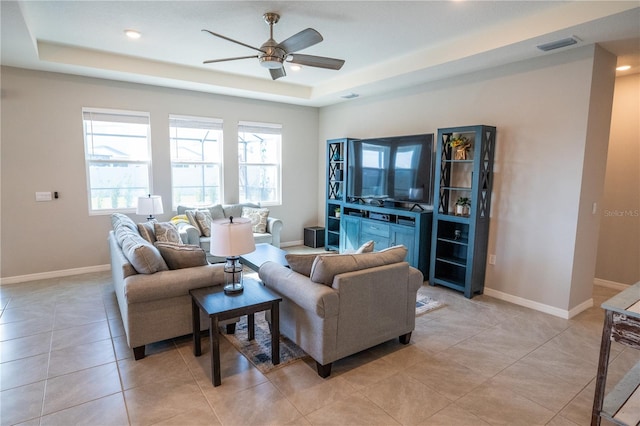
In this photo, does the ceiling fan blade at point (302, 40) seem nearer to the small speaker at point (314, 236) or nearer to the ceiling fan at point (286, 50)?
the ceiling fan at point (286, 50)

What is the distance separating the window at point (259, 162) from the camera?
6281 millimetres

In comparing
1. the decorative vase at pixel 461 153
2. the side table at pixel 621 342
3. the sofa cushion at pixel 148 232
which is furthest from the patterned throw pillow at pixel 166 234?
the side table at pixel 621 342

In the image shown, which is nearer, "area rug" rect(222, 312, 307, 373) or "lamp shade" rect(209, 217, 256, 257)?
"lamp shade" rect(209, 217, 256, 257)

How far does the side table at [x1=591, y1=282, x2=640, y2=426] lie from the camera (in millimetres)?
1861

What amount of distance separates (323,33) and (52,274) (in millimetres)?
4677

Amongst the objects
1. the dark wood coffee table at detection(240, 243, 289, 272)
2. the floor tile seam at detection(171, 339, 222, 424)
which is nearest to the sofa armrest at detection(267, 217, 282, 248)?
the dark wood coffee table at detection(240, 243, 289, 272)

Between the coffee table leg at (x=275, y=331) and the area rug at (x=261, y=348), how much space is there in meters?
0.06

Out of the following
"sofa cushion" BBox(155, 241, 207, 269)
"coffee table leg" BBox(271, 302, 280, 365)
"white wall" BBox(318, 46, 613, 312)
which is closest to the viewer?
"coffee table leg" BBox(271, 302, 280, 365)

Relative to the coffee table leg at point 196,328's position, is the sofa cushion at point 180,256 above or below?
above

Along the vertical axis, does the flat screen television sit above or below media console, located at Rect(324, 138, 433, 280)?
above

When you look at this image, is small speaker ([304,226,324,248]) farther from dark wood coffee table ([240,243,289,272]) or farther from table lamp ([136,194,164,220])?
table lamp ([136,194,164,220])

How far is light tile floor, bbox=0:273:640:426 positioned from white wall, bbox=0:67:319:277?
4.60ft

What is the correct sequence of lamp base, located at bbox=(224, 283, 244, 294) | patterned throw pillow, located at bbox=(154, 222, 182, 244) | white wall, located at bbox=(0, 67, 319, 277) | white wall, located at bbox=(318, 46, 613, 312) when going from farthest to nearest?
white wall, located at bbox=(0, 67, 319, 277) → patterned throw pillow, located at bbox=(154, 222, 182, 244) → white wall, located at bbox=(318, 46, 613, 312) → lamp base, located at bbox=(224, 283, 244, 294)

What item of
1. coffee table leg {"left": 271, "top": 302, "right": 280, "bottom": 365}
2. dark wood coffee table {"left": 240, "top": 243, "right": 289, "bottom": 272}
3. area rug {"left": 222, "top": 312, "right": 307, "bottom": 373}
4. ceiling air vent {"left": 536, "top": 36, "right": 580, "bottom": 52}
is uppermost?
ceiling air vent {"left": 536, "top": 36, "right": 580, "bottom": 52}
